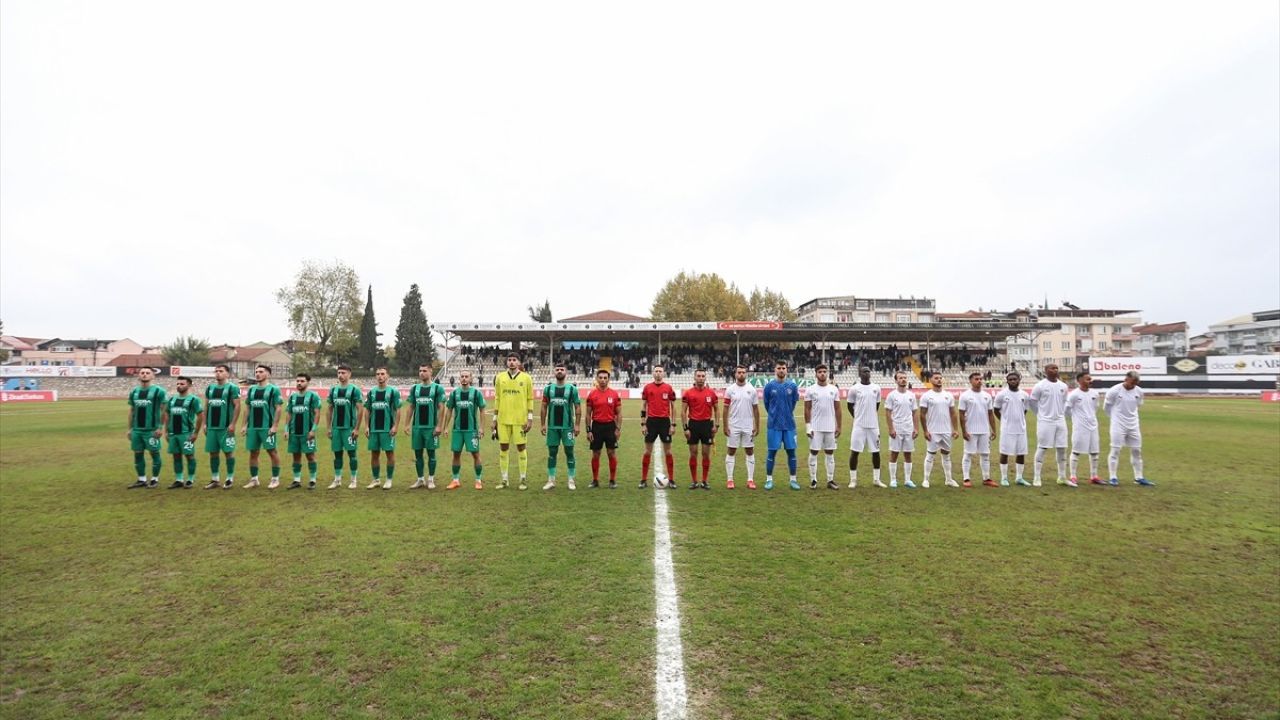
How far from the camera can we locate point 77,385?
142ft

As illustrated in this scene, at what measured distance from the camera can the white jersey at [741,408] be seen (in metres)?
9.58

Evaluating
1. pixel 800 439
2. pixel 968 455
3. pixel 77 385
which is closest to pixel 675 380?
pixel 800 439

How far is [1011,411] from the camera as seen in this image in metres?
9.81

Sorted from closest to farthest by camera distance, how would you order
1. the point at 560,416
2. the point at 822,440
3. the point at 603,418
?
the point at 603,418, the point at 560,416, the point at 822,440

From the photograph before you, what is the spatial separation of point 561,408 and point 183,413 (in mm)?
6031

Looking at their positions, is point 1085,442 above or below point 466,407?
below

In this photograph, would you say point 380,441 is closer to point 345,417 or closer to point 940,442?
point 345,417

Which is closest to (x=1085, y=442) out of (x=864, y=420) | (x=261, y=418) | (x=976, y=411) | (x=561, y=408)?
(x=976, y=411)

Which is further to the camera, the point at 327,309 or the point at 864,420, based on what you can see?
the point at 327,309

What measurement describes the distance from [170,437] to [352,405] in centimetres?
308

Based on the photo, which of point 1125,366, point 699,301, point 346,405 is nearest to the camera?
point 346,405

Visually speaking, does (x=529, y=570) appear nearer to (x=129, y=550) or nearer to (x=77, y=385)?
(x=129, y=550)

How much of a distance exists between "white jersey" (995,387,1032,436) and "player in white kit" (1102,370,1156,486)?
4.93 ft

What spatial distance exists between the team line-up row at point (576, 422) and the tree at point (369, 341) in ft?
198
